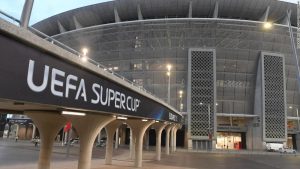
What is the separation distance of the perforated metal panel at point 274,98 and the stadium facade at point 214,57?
238 mm

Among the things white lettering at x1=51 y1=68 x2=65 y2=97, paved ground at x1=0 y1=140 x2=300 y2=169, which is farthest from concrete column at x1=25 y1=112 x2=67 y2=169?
white lettering at x1=51 y1=68 x2=65 y2=97

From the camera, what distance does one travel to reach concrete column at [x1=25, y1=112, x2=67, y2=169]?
15.9m

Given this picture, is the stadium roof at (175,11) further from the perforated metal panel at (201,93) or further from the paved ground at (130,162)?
the paved ground at (130,162)

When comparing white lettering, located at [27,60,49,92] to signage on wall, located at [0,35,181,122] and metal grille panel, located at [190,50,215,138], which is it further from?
metal grille panel, located at [190,50,215,138]

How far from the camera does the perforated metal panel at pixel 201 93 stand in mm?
71188

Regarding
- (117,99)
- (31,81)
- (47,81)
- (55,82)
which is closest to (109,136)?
(117,99)

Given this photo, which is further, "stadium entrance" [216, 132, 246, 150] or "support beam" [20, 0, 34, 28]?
"stadium entrance" [216, 132, 246, 150]

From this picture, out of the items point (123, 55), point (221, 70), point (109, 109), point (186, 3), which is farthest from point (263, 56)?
point (109, 109)

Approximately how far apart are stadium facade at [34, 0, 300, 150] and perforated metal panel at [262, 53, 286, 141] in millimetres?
238

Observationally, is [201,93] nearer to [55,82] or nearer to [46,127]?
[46,127]

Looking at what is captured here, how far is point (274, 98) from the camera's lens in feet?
246

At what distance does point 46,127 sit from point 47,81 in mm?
10265

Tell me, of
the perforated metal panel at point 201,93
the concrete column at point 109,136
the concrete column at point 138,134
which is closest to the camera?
the concrete column at point 138,134

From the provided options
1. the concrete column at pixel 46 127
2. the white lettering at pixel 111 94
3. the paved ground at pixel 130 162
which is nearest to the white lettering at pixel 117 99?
the white lettering at pixel 111 94
